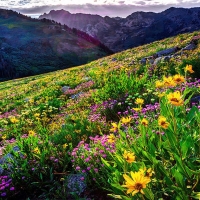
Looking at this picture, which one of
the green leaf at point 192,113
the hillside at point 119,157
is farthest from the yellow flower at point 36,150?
the green leaf at point 192,113

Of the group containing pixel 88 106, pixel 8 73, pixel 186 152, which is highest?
pixel 186 152

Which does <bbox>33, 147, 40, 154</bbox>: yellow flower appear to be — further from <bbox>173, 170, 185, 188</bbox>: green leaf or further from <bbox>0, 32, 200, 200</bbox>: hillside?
<bbox>173, 170, 185, 188</bbox>: green leaf

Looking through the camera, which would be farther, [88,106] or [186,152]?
[88,106]

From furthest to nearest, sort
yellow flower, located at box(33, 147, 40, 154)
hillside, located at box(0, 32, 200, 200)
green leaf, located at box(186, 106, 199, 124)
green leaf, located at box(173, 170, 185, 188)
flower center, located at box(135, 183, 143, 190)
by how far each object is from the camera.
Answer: yellow flower, located at box(33, 147, 40, 154)
green leaf, located at box(186, 106, 199, 124)
hillside, located at box(0, 32, 200, 200)
green leaf, located at box(173, 170, 185, 188)
flower center, located at box(135, 183, 143, 190)

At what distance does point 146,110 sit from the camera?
5734 millimetres

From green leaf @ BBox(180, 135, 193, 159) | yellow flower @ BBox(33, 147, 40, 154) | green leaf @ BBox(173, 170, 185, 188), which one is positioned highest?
green leaf @ BBox(180, 135, 193, 159)

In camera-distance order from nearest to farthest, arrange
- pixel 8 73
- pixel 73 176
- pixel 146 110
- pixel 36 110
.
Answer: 1. pixel 73 176
2. pixel 146 110
3. pixel 36 110
4. pixel 8 73

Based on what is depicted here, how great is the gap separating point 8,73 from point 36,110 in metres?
154

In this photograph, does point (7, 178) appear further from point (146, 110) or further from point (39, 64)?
point (39, 64)

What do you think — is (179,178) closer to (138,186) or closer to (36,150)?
(138,186)

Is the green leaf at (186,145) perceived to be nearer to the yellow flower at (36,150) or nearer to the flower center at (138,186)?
the flower center at (138,186)

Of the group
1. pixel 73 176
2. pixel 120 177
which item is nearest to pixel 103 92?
pixel 73 176

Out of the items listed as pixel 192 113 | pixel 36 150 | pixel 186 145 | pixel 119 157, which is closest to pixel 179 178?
pixel 186 145

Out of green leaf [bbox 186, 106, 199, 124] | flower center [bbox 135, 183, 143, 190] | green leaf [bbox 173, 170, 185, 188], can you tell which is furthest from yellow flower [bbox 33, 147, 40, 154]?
flower center [bbox 135, 183, 143, 190]
